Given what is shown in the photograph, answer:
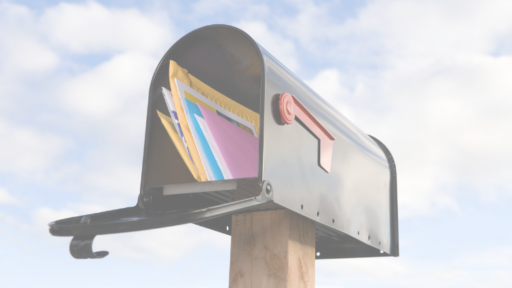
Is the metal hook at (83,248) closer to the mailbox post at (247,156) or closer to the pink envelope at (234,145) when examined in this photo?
the mailbox post at (247,156)

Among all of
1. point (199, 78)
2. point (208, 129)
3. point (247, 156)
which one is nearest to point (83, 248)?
point (208, 129)

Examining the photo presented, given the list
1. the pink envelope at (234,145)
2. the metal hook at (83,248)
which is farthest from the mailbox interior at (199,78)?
the metal hook at (83,248)

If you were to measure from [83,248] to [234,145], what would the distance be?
677 mm

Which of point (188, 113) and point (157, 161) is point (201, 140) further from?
point (157, 161)

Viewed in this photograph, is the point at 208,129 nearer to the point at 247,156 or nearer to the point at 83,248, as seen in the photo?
the point at 247,156

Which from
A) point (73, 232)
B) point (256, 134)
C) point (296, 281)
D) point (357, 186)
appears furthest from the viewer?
point (357, 186)

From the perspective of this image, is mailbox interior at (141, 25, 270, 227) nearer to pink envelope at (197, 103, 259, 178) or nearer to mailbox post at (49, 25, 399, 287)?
mailbox post at (49, 25, 399, 287)

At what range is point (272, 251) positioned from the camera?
1956 millimetres

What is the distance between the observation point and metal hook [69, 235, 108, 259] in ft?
4.96

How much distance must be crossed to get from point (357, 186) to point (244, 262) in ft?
2.18

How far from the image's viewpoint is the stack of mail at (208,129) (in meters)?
1.80

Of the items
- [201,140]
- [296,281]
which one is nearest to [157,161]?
[201,140]

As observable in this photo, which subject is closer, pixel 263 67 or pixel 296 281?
pixel 263 67

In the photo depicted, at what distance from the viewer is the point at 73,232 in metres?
1.54
